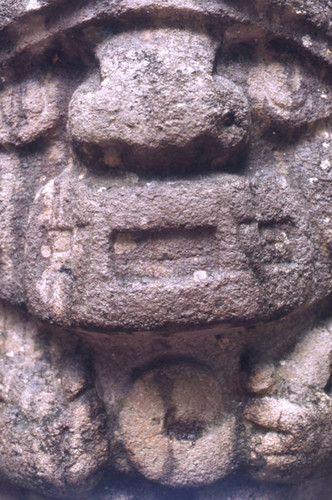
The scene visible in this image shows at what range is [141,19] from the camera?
90 centimetres

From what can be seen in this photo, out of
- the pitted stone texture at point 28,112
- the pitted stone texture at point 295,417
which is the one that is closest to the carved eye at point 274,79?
the pitted stone texture at point 28,112

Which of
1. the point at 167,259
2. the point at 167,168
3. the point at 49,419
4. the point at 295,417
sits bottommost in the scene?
the point at 49,419

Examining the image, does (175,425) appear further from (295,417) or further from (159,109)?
(159,109)

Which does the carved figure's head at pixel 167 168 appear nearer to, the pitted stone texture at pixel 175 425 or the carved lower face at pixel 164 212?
the carved lower face at pixel 164 212


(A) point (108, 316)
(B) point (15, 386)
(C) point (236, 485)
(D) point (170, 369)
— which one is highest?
(A) point (108, 316)

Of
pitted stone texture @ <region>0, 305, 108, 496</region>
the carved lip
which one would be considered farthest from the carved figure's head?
pitted stone texture @ <region>0, 305, 108, 496</region>

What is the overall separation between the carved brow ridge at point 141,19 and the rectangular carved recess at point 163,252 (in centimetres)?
38

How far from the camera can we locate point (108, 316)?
82 centimetres

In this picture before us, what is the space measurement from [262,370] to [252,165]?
378 mm

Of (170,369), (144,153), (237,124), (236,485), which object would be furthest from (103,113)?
(236,485)

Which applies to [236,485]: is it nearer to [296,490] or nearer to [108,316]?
[296,490]

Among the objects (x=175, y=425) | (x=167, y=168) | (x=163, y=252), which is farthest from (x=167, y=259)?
Result: (x=175, y=425)

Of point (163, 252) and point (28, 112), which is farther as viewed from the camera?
point (28, 112)

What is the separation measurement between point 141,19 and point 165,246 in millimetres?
407
